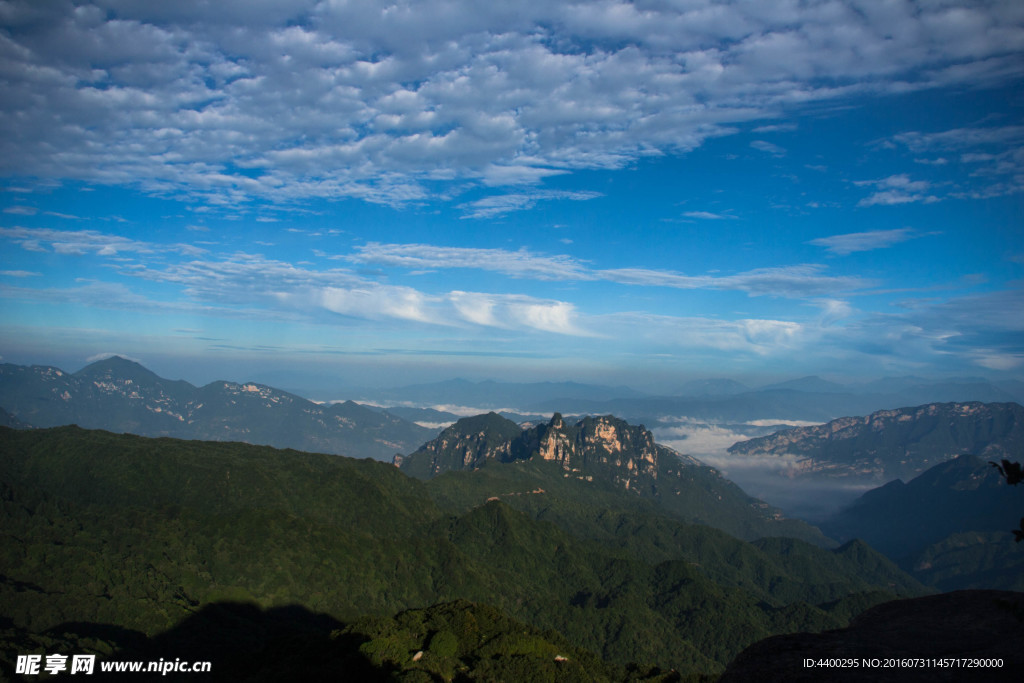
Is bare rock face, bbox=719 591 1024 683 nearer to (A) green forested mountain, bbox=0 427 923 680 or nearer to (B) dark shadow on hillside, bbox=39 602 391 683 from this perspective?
(B) dark shadow on hillside, bbox=39 602 391 683

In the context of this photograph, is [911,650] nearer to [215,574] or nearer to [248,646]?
[248,646]

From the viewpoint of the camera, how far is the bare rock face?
623 inches

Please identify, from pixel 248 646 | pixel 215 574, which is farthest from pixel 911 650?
pixel 215 574

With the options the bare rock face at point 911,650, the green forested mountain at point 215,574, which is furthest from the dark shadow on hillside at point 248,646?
the bare rock face at point 911,650

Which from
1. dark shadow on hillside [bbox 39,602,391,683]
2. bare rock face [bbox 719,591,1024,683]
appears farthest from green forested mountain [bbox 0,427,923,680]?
bare rock face [bbox 719,591,1024,683]

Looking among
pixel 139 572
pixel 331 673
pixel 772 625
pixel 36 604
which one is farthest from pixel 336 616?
pixel 772 625

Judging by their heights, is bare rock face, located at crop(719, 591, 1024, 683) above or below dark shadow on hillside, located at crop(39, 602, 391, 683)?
above

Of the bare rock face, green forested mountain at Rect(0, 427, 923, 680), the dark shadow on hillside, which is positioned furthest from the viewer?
green forested mountain at Rect(0, 427, 923, 680)

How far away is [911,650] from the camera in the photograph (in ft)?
60.6

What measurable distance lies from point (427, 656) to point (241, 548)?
117626 mm

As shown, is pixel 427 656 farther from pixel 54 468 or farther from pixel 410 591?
pixel 54 468

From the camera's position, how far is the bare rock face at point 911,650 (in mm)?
15836

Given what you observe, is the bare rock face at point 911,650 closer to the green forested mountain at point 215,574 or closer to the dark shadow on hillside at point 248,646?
the dark shadow on hillside at point 248,646

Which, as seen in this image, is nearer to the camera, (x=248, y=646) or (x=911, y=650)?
(x=911, y=650)
